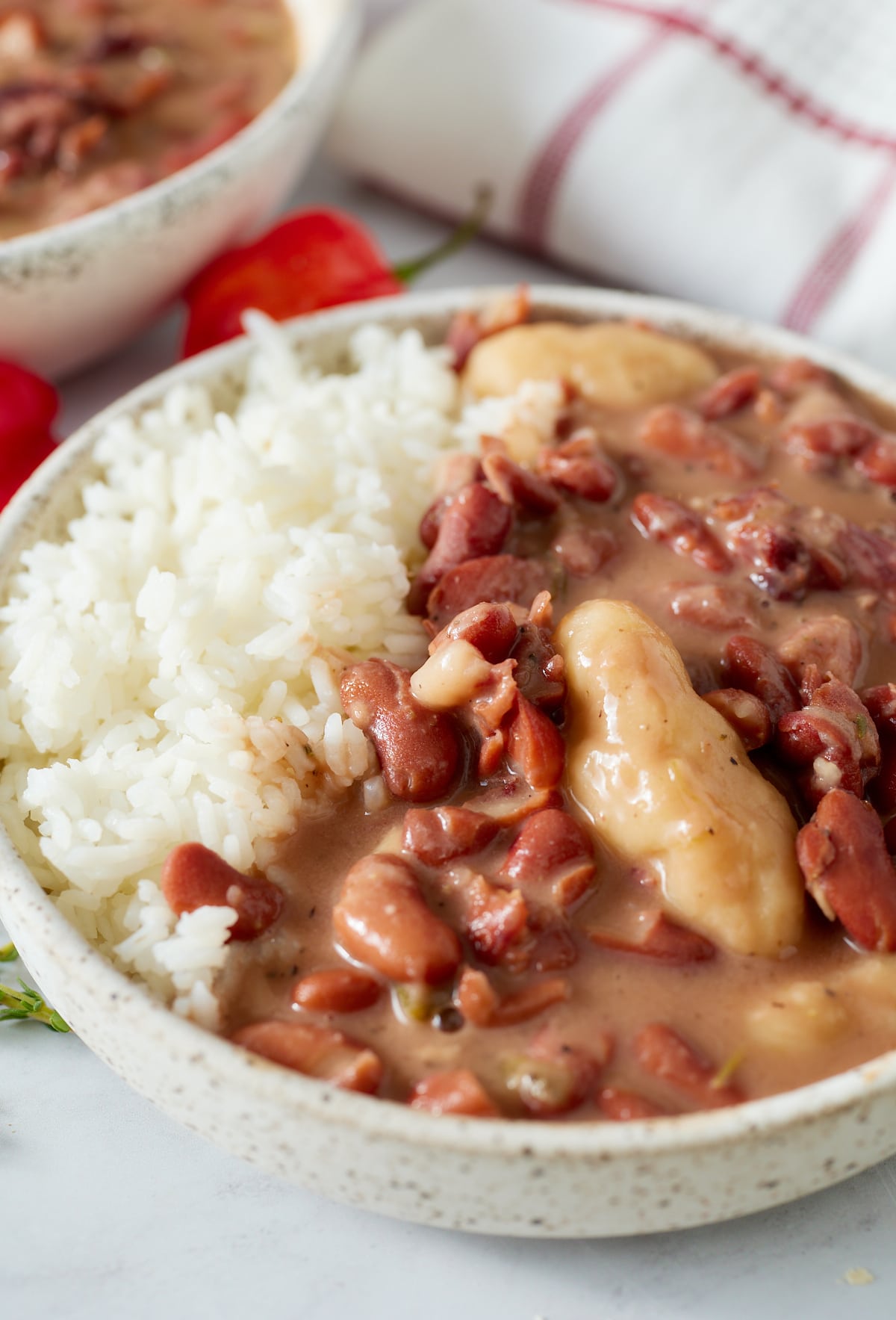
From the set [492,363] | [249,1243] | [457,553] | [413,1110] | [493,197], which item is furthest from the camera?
[493,197]

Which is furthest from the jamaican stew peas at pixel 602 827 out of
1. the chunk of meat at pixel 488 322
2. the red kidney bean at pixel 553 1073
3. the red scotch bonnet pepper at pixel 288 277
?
the red scotch bonnet pepper at pixel 288 277

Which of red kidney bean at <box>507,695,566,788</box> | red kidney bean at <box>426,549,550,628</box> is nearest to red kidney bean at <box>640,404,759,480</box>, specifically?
red kidney bean at <box>426,549,550,628</box>

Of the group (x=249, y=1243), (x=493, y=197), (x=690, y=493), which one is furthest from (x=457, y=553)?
(x=493, y=197)

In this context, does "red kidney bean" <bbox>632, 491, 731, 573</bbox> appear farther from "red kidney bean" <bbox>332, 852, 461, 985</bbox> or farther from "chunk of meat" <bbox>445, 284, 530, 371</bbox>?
"red kidney bean" <bbox>332, 852, 461, 985</bbox>

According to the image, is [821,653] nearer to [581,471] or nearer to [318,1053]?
[581,471]

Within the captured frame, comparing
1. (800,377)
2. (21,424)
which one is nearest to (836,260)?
(800,377)

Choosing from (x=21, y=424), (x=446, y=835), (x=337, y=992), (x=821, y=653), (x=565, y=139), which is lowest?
(x=21, y=424)

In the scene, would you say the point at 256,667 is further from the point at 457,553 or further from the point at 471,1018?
the point at 471,1018
